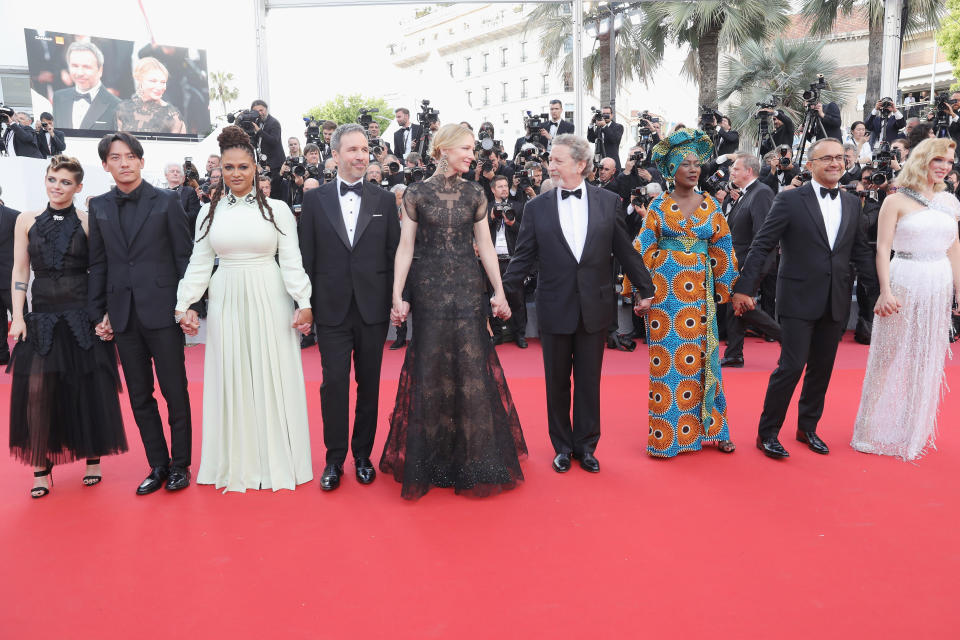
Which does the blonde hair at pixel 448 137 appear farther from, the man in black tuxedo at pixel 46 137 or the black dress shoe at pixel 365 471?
the man in black tuxedo at pixel 46 137

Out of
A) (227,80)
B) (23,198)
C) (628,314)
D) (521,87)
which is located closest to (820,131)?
(628,314)

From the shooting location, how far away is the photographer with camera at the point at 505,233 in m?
6.62

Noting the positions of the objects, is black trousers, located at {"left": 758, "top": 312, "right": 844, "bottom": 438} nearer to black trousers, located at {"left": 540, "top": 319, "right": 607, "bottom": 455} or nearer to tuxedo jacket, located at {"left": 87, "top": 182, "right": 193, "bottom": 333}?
black trousers, located at {"left": 540, "top": 319, "right": 607, "bottom": 455}

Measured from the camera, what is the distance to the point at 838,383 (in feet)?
17.5

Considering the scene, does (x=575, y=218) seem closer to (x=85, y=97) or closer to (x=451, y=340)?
(x=451, y=340)

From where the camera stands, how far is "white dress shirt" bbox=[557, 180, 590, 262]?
3496 mm

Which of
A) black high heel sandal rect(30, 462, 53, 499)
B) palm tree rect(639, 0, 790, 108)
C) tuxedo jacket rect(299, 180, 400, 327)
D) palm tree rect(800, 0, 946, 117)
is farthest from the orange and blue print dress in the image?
palm tree rect(800, 0, 946, 117)

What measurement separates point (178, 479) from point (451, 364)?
4.94ft

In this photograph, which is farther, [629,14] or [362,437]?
[629,14]

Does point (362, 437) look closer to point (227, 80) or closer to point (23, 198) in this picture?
point (23, 198)

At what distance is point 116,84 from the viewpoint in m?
30.5

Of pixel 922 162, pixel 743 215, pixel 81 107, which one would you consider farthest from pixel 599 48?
pixel 81 107

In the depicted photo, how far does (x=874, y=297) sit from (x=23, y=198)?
10.5 m

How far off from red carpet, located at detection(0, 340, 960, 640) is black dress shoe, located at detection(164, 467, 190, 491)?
0.22 feet
